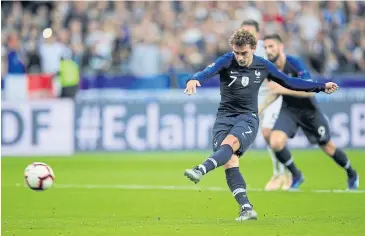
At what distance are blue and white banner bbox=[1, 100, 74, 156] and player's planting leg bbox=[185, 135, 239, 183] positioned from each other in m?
10.3

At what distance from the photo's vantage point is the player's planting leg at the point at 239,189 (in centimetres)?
1032

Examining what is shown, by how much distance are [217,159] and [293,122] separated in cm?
419

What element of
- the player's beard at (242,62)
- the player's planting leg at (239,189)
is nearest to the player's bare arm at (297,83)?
the player's beard at (242,62)

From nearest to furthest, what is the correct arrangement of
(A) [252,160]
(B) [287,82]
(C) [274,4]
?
(B) [287,82] → (A) [252,160] → (C) [274,4]

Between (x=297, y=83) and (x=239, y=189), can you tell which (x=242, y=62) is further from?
(x=239, y=189)

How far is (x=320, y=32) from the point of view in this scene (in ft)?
78.2

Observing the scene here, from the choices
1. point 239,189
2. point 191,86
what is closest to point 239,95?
point 191,86

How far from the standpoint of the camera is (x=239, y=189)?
1045cm

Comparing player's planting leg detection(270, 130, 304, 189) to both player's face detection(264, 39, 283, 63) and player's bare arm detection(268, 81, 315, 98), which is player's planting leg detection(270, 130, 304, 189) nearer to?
player's bare arm detection(268, 81, 315, 98)

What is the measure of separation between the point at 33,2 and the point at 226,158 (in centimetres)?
1426

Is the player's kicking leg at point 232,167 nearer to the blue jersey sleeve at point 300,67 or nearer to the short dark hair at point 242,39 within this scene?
the short dark hair at point 242,39

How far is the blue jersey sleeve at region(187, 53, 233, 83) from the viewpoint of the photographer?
10430 millimetres

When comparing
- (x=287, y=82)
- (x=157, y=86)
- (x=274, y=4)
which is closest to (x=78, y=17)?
(x=157, y=86)

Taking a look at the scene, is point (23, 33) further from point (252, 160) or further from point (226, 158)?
point (226, 158)
